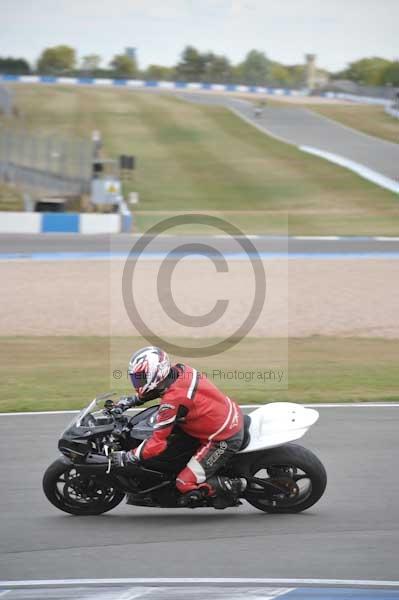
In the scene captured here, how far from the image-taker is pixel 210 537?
21.4 ft

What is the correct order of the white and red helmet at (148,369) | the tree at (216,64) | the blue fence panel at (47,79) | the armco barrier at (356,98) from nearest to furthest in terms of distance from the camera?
the white and red helmet at (148,369) → the armco barrier at (356,98) → the blue fence panel at (47,79) → the tree at (216,64)

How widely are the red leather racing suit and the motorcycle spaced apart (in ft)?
0.42

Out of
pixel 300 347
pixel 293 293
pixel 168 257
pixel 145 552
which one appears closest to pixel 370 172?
pixel 168 257

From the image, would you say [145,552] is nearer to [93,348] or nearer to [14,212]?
[93,348]

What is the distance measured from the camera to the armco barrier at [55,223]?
2855 cm

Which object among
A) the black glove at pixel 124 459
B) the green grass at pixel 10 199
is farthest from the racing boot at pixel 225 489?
the green grass at pixel 10 199

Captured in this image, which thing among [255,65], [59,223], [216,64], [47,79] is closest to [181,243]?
[59,223]

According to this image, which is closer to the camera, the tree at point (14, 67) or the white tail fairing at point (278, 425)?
the white tail fairing at point (278, 425)

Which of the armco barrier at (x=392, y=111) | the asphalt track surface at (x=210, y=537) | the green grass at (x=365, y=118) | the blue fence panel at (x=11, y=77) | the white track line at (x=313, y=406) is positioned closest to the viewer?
the asphalt track surface at (x=210, y=537)

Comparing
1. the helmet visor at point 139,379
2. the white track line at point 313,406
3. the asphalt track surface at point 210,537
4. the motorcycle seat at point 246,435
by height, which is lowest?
the white track line at point 313,406

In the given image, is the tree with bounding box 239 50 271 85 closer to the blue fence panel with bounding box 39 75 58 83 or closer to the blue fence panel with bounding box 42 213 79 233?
the blue fence panel with bounding box 39 75 58 83

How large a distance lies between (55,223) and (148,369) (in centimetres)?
2272

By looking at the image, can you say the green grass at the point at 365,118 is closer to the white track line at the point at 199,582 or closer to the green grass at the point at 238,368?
the green grass at the point at 238,368

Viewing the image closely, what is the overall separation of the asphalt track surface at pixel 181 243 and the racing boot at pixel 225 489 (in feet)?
58.0
